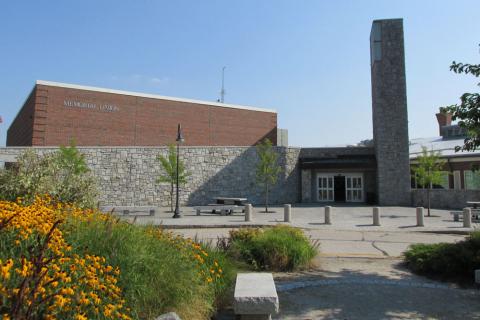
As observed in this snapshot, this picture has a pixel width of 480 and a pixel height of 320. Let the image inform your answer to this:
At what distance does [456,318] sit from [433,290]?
1373 mm

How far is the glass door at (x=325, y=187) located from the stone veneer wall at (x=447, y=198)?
660 cm

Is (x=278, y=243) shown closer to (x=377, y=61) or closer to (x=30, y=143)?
(x=377, y=61)

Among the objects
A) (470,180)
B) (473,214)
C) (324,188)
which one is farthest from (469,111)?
(470,180)

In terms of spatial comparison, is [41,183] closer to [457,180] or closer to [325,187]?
[325,187]

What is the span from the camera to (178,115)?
1613 inches

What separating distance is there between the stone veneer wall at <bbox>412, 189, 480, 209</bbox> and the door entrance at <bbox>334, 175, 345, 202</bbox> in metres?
5.72

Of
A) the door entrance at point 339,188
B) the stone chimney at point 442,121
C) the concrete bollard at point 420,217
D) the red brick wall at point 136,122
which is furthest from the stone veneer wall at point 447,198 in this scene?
the red brick wall at point 136,122

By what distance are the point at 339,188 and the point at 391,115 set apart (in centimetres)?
741

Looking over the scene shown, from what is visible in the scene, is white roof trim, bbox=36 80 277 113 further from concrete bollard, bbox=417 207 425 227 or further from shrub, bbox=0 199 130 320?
shrub, bbox=0 199 130 320

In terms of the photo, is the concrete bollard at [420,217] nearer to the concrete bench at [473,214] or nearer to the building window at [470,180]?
the concrete bench at [473,214]

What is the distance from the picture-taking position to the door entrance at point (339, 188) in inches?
1287

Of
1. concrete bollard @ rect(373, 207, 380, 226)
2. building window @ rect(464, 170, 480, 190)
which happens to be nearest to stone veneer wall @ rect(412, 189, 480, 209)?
building window @ rect(464, 170, 480, 190)

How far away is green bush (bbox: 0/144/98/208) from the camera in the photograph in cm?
960

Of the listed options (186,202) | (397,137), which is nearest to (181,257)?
(186,202)
